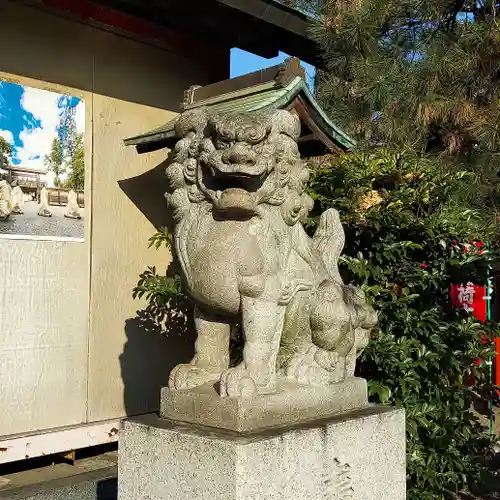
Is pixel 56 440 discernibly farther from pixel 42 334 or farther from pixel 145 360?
pixel 145 360

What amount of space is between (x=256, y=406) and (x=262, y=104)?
204 cm

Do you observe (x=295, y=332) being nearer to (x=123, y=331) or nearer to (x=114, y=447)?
(x=123, y=331)

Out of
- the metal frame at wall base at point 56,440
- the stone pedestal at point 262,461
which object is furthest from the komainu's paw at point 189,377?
the metal frame at wall base at point 56,440

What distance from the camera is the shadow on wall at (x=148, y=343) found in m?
5.57

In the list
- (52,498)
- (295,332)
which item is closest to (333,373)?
(295,332)

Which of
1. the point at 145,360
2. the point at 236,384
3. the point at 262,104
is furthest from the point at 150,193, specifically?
the point at 236,384

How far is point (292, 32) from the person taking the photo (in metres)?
5.86

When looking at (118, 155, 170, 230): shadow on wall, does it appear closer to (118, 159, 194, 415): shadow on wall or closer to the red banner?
(118, 159, 194, 415): shadow on wall

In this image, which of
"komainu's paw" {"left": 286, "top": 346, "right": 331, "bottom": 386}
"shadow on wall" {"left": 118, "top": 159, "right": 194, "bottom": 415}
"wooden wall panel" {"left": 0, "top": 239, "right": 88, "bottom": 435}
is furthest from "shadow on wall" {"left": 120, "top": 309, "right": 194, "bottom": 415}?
"komainu's paw" {"left": 286, "top": 346, "right": 331, "bottom": 386}

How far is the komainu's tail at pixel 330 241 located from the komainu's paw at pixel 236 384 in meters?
0.78

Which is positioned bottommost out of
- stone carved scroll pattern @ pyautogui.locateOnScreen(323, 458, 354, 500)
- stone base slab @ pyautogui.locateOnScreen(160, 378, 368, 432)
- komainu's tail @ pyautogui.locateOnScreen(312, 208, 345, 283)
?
stone carved scroll pattern @ pyautogui.locateOnScreen(323, 458, 354, 500)

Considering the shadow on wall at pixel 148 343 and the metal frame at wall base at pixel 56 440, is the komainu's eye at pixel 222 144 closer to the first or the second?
the metal frame at wall base at pixel 56 440

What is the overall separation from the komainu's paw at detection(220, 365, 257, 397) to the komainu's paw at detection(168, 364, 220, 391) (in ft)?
0.74

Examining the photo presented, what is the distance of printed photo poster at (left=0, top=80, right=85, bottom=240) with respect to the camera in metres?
5.03
